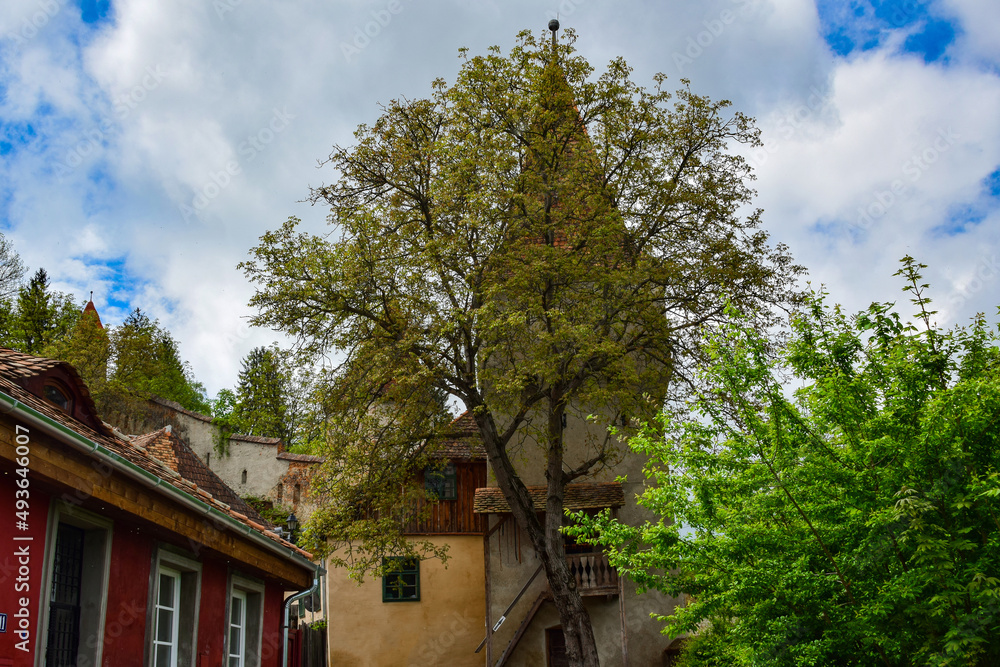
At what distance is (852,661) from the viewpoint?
8156 mm

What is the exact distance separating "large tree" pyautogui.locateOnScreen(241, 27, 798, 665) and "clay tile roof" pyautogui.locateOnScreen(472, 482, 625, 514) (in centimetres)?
385

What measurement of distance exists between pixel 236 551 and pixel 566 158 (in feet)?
37.4

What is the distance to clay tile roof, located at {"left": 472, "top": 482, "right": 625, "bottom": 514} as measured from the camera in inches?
867

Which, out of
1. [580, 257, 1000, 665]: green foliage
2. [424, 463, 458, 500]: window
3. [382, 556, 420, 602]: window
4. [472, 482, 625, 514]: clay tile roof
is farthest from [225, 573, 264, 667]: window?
[424, 463, 458, 500]: window

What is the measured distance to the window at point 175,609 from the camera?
9.29 metres

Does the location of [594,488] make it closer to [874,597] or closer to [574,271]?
[574,271]

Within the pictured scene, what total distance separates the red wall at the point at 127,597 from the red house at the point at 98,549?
0.05ft

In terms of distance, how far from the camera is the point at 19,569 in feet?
21.6

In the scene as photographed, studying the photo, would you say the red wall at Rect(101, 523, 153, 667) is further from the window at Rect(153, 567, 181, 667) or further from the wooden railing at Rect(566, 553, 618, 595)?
the wooden railing at Rect(566, 553, 618, 595)

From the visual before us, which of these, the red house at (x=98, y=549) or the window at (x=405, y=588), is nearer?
the red house at (x=98, y=549)

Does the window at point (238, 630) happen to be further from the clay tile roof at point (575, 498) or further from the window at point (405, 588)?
the window at point (405, 588)

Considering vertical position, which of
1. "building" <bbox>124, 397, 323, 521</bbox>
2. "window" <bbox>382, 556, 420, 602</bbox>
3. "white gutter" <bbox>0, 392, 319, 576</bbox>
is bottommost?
"window" <bbox>382, 556, 420, 602</bbox>

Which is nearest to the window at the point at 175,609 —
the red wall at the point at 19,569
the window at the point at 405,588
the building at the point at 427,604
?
the red wall at the point at 19,569

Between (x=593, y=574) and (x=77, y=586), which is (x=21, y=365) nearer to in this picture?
(x=77, y=586)
